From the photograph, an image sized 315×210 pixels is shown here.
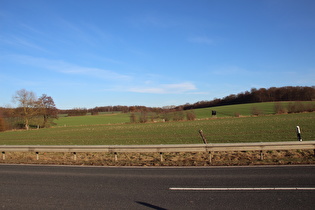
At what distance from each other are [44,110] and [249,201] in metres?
60.3

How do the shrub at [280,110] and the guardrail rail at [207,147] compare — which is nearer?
the guardrail rail at [207,147]

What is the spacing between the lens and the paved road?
15.3ft

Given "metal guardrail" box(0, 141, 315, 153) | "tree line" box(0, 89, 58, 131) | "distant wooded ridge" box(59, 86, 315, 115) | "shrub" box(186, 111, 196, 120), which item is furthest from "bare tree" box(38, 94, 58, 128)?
"metal guardrail" box(0, 141, 315, 153)

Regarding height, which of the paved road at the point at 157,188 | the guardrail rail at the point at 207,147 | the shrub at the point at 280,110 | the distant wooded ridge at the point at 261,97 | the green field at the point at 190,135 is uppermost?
the distant wooded ridge at the point at 261,97

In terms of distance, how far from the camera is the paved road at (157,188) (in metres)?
4.66

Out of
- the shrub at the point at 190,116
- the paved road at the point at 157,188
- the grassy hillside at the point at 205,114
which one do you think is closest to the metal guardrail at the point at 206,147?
the paved road at the point at 157,188

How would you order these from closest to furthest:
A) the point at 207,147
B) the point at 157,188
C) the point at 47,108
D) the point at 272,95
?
the point at 157,188, the point at 207,147, the point at 47,108, the point at 272,95

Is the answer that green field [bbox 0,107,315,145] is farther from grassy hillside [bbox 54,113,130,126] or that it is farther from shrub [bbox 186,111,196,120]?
grassy hillside [bbox 54,113,130,126]

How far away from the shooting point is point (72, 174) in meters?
7.88

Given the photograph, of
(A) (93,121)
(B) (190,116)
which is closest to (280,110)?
(B) (190,116)

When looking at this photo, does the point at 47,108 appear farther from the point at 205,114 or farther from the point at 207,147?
the point at 207,147

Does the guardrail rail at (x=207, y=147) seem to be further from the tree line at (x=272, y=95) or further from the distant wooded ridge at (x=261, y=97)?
the tree line at (x=272, y=95)

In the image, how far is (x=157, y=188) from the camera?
5.85m

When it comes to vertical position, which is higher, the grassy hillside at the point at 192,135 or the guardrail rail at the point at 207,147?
the guardrail rail at the point at 207,147
